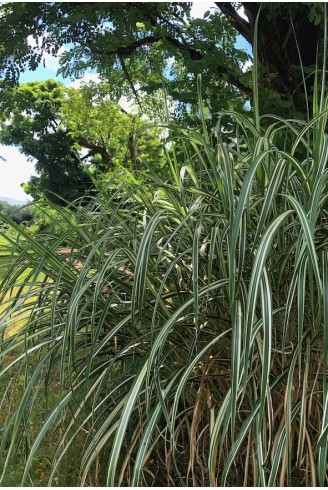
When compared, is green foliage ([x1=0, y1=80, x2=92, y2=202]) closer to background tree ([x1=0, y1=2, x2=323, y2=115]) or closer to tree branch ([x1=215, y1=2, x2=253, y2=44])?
background tree ([x1=0, y1=2, x2=323, y2=115])

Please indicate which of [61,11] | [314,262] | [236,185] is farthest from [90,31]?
[314,262]

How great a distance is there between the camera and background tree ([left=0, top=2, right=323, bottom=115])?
3.37 m

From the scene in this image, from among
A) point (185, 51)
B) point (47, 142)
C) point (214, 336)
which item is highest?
point (47, 142)

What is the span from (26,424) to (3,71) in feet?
12.2

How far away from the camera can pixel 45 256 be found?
160 cm

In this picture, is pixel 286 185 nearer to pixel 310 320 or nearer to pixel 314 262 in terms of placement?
pixel 310 320

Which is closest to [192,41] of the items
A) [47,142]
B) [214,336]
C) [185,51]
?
[185,51]

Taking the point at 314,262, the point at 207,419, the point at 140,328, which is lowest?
the point at 207,419

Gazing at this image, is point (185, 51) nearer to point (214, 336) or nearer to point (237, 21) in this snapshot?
point (237, 21)

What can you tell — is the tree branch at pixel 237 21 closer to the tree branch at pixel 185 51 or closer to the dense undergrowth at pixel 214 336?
the tree branch at pixel 185 51

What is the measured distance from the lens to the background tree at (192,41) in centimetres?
337

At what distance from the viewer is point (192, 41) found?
12.3 ft

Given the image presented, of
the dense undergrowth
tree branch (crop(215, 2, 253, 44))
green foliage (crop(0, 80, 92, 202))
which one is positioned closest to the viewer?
the dense undergrowth

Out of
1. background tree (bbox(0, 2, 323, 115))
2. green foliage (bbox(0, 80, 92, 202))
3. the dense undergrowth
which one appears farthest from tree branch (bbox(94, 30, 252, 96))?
green foliage (bbox(0, 80, 92, 202))
